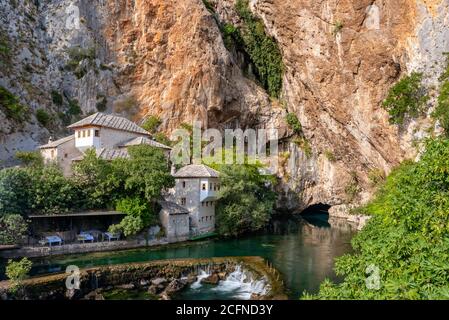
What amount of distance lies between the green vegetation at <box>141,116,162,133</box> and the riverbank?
83.2 feet

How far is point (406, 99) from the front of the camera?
88.3 ft

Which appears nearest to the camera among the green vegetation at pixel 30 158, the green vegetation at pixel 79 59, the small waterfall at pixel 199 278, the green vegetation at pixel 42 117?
the small waterfall at pixel 199 278

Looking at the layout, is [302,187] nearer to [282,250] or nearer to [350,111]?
[350,111]

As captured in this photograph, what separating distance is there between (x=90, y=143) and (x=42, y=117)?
11.3 meters

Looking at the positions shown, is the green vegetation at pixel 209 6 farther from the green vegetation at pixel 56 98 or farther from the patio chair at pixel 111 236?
the patio chair at pixel 111 236

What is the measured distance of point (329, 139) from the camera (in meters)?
42.8

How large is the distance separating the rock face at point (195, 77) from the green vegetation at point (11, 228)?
16.4m

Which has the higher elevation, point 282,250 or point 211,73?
point 211,73

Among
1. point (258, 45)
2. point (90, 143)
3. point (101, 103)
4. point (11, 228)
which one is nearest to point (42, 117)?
point (101, 103)

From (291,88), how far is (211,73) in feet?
34.2

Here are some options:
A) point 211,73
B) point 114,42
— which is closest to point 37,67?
point 114,42

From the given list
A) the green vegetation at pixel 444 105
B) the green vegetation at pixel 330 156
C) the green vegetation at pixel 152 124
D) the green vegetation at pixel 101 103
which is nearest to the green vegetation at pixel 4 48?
the green vegetation at pixel 101 103

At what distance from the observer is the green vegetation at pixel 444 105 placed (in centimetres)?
2317

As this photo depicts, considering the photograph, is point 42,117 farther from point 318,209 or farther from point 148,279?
point 318,209
